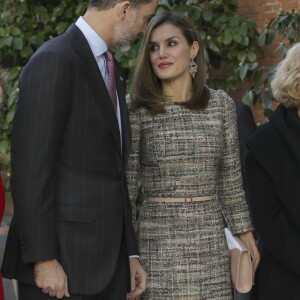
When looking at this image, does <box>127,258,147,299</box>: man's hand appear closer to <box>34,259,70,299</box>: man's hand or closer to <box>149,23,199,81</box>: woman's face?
<box>34,259,70,299</box>: man's hand

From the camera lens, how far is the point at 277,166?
3.97m

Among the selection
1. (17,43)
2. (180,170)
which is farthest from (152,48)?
(17,43)

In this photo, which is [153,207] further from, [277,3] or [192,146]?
[277,3]

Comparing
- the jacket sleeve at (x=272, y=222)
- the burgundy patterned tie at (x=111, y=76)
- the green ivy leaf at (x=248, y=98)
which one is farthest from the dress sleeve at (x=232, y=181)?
the green ivy leaf at (x=248, y=98)

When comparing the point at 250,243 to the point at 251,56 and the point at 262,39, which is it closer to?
the point at 262,39

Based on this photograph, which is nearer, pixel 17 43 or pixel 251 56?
pixel 251 56

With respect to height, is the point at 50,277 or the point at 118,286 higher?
the point at 50,277

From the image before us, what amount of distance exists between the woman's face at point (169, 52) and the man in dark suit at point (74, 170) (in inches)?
16.6

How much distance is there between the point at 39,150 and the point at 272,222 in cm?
123

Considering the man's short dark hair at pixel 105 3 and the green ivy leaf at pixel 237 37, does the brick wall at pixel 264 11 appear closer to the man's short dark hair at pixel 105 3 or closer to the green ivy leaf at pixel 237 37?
the green ivy leaf at pixel 237 37

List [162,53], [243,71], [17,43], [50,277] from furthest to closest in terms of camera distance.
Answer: [17,43] < [243,71] < [162,53] < [50,277]

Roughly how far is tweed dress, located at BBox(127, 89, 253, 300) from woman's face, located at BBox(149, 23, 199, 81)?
0.16 meters

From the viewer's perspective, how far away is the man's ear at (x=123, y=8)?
11.9ft

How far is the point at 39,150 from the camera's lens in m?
3.31
